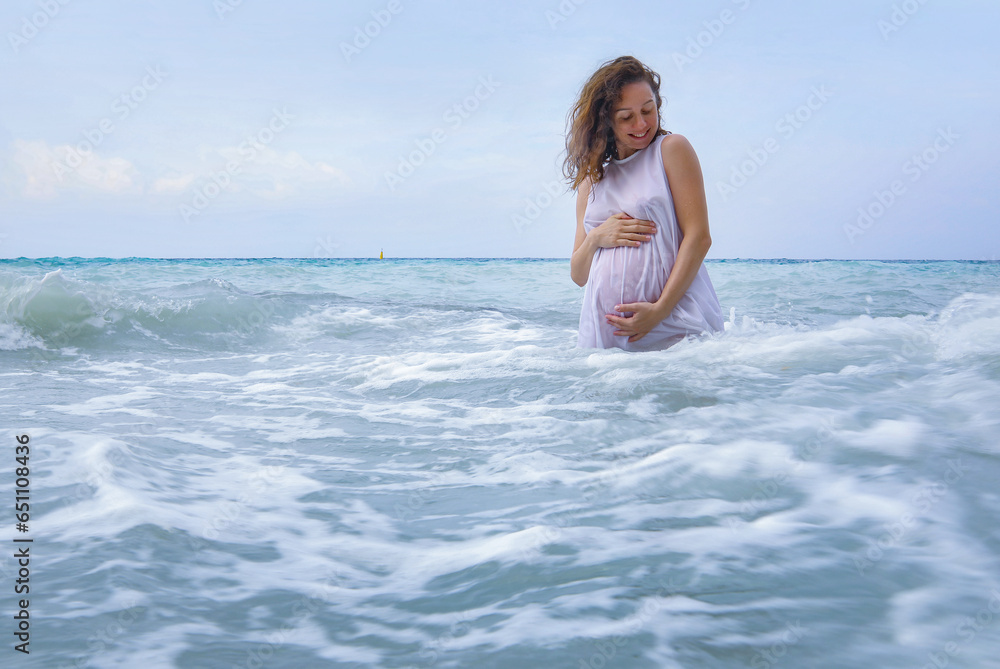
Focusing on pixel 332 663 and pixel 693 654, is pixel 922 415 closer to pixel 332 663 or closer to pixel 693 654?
pixel 693 654

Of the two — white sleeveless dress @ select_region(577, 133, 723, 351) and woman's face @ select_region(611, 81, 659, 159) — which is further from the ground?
woman's face @ select_region(611, 81, 659, 159)

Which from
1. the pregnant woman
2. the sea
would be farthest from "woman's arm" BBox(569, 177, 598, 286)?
the sea

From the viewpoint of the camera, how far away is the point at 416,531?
1.90 meters

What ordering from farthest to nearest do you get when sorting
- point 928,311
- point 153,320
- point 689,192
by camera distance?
point 928,311
point 153,320
point 689,192

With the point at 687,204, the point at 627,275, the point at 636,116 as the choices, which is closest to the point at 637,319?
the point at 627,275

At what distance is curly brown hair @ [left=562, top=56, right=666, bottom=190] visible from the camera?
286cm

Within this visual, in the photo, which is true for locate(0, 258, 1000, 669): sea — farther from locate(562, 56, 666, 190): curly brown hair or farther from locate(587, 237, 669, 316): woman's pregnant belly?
locate(562, 56, 666, 190): curly brown hair

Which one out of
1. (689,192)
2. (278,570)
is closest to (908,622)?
(278,570)

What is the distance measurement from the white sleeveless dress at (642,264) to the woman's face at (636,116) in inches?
2.3

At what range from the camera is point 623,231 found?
3.03 m

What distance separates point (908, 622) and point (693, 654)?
0.45 m

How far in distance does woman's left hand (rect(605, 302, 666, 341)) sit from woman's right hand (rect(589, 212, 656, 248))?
0.28 meters

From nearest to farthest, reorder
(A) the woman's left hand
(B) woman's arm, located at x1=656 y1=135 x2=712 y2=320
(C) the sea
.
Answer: (C) the sea → (B) woman's arm, located at x1=656 y1=135 x2=712 y2=320 → (A) the woman's left hand

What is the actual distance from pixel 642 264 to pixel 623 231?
0.17m
